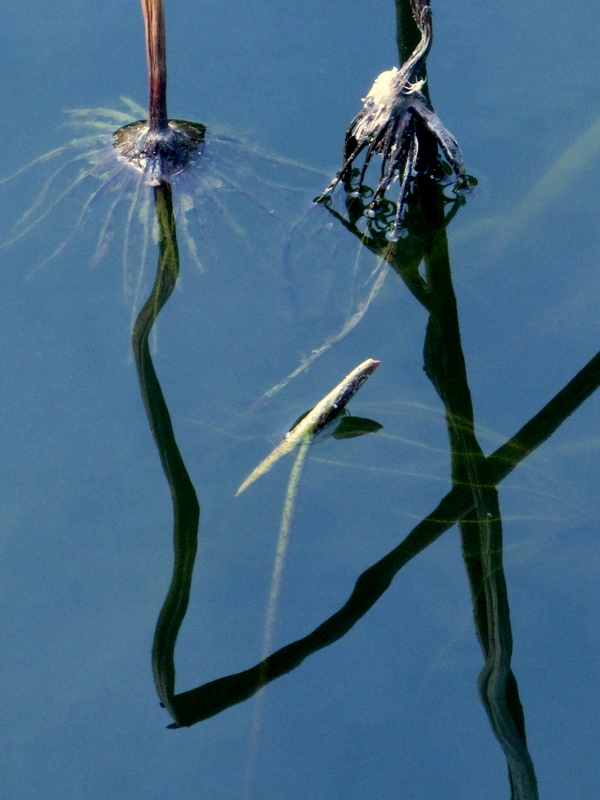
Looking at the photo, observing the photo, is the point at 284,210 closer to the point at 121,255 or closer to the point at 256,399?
the point at 121,255

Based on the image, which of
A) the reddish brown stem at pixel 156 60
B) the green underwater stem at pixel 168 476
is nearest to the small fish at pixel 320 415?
the green underwater stem at pixel 168 476

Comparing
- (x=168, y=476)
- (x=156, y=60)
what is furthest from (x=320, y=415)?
(x=156, y=60)

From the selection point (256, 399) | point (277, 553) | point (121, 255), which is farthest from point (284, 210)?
point (277, 553)

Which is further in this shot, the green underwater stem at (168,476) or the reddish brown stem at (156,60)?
the reddish brown stem at (156,60)

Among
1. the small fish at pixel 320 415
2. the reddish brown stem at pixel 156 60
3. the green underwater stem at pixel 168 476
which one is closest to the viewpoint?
→ the green underwater stem at pixel 168 476

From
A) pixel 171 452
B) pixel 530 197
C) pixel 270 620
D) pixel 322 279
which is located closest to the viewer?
pixel 270 620

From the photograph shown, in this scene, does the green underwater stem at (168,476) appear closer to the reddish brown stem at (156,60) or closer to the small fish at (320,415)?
the small fish at (320,415)
